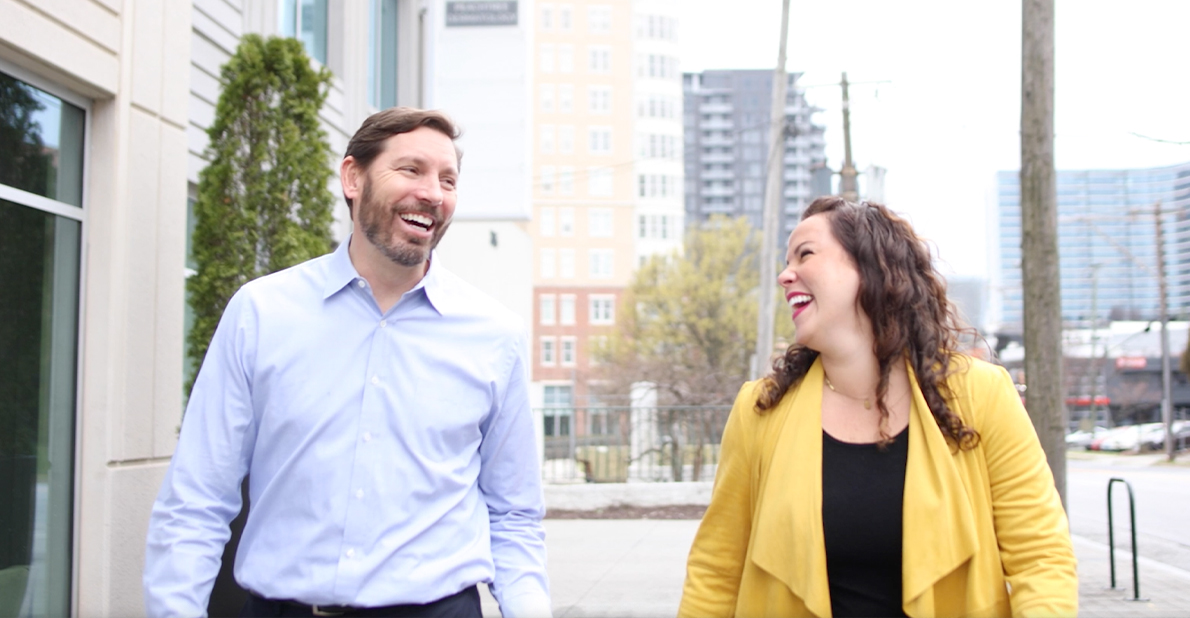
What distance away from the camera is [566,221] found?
86.9m

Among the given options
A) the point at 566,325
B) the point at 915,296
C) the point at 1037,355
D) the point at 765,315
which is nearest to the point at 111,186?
the point at 915,296

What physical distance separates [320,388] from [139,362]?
362 cm

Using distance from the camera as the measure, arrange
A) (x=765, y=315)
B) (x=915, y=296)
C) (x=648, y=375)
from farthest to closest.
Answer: (x=648, y=375) → (x=765, y=315) → (x=915, y=296)

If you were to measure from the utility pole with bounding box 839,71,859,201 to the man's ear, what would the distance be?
23.1 meters

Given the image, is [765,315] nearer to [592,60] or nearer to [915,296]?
[915,296]

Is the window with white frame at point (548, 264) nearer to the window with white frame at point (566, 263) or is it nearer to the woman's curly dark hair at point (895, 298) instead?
Result: the window with white frame at point (566, 263)

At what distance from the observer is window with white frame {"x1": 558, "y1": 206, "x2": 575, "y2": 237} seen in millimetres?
86812

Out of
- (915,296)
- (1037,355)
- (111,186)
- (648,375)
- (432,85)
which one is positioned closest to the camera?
(915,296)

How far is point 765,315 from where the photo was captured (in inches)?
774

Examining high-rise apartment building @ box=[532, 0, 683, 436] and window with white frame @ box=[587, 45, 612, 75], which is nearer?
high-rise apartment building @ box=[532, 0, 683, 436]

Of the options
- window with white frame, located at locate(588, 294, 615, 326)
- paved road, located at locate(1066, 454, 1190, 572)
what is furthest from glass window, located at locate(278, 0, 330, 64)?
window with white frame, located at locate(588, 294, 615, 326)

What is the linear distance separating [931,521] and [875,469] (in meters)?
0.22

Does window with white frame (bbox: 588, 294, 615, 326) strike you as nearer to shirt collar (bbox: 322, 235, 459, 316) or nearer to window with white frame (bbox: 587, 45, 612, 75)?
window with white frame (bbox: 587, 45, 612, 75)

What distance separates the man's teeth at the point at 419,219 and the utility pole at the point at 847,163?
23145mm
